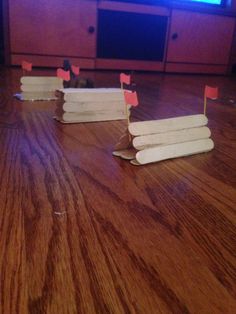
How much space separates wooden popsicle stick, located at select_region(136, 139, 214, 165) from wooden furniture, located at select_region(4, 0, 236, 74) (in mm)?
2105

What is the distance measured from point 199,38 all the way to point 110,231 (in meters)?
3.07

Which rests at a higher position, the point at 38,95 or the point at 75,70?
the point at 75,70

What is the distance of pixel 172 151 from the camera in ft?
2.12

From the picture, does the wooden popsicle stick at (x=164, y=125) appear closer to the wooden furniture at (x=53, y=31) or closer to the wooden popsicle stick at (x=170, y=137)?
the wooden popsicle stick at (x=170, y=137)

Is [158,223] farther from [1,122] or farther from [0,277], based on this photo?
[1,122]

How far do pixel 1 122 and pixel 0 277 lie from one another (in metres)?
0.62

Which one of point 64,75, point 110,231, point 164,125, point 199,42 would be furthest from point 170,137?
point 199,42

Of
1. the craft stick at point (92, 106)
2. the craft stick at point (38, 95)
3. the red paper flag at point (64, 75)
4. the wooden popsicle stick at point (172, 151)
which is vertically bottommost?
the wooden popsicle stick at point (172, 151)

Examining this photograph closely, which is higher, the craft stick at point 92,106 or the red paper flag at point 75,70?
the red paper flag at point 75,70

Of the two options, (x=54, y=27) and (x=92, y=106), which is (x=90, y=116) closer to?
(x=92, y=106)

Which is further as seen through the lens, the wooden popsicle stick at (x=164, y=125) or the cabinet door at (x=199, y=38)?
the cabinet door at (x=199, y=38)

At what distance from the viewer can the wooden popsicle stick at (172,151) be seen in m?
0.60

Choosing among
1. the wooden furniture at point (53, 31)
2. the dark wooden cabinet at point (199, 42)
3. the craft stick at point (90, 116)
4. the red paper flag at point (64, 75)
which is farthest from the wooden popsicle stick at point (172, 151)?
the dark wooden cabinet at point (199, 42)

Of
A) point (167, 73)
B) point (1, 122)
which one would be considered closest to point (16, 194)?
point (1, 122)
